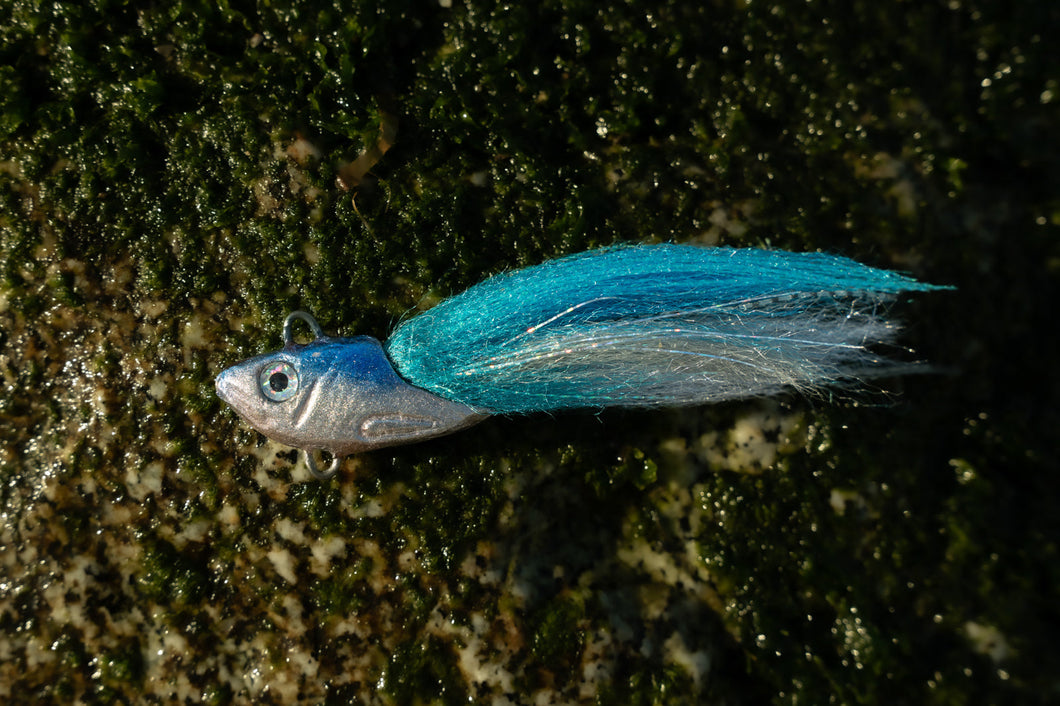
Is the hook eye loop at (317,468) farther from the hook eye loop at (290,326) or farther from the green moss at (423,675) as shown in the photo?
the green moss at (423,675)

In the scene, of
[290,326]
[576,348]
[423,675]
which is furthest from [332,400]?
[423,675]

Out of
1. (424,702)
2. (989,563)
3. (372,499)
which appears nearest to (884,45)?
(989,563)

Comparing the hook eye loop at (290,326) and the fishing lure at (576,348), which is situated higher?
the hook eye loop at (290,326)

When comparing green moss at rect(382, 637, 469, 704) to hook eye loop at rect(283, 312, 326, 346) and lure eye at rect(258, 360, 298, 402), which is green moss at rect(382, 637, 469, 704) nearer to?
lure eye at rect(258, 360, 298, 402)

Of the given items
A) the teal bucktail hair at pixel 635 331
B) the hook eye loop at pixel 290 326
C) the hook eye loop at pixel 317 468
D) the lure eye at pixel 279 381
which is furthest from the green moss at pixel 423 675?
the hook eye loop at pixel 290 326

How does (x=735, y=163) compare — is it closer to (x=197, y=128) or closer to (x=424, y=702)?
(x=197, y=128)

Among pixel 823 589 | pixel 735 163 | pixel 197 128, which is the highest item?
pixel 197 128

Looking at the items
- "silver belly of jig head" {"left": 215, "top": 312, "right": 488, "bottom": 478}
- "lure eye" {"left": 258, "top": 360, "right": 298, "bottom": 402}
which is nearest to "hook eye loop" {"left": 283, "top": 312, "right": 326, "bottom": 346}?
"silver belly of jig head" {"left": 215, "top": 312, "right": 488, "bottom": 478}
